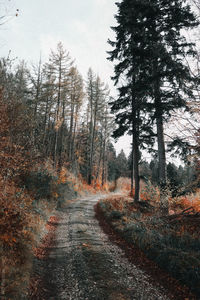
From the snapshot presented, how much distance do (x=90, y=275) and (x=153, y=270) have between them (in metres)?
1.91

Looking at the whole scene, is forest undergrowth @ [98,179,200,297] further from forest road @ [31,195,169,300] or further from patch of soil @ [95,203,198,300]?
forest road @ [31,195,169,300]

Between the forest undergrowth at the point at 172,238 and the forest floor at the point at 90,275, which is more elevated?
the forest undergrowth at the point at 172,238

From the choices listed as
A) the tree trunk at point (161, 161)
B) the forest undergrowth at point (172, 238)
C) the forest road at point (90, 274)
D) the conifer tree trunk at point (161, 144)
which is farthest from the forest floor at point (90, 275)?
the conifer tree trunk at point (161, 144)

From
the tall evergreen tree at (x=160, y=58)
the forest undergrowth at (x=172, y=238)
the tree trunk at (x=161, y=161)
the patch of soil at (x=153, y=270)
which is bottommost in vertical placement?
the patch of soil at (x=153, y=270)

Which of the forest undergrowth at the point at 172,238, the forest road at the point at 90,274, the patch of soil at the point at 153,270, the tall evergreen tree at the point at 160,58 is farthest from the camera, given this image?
the tall evergreen tree at the point at 160,58

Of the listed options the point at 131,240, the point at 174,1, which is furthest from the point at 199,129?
the point at 174,1

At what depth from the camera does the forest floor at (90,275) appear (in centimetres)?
373

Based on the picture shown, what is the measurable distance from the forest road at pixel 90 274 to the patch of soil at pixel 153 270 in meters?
0.21

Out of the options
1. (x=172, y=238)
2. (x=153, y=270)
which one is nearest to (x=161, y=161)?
(x=172, y=238)

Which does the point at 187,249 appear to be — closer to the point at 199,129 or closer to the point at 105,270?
the point at 105,270

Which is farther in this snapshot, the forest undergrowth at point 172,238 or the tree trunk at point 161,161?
the tree trunk at point 161,161

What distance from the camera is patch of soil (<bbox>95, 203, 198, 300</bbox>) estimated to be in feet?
12.6

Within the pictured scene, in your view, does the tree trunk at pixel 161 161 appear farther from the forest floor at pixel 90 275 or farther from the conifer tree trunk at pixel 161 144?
the forest floor at pixel 90 275

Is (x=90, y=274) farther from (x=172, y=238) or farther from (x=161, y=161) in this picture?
(x=161, y=161)
